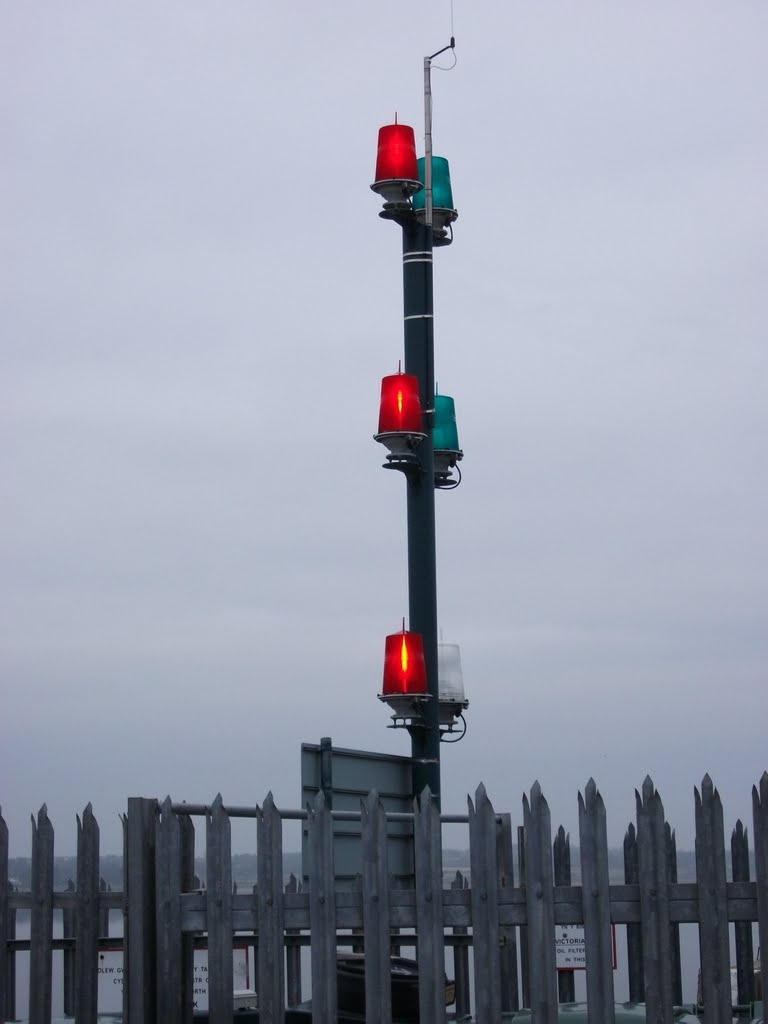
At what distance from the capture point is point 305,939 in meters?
11.4

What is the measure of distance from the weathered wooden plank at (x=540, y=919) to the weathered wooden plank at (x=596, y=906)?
195 mm

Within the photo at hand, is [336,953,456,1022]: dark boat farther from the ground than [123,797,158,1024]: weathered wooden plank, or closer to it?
closer to it

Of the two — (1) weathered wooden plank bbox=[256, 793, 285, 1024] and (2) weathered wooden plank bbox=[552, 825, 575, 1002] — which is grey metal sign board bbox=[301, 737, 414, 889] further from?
(2) weathered wooden plank bbox=[552, 825, 575, 1002]

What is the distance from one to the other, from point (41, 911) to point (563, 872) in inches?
143

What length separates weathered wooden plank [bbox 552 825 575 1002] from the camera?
10.3 metres

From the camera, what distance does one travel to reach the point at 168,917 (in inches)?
338

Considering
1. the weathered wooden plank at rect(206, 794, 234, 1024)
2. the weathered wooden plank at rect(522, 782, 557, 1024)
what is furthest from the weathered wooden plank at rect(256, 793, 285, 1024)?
the weathered wooden plank at rect(522, 782, 557, 1024)

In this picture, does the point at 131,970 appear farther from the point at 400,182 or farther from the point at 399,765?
the point at 400,182

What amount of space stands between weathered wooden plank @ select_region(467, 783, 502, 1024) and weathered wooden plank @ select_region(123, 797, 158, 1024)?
6.53 ft

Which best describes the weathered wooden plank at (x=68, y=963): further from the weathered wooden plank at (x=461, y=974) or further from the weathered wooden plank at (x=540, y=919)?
the weathered wooden plank at (x=540, y=919)

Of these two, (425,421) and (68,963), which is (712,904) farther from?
(68,963)

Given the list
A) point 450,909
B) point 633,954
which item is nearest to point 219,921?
point 450,909

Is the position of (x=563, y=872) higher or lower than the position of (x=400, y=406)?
lower

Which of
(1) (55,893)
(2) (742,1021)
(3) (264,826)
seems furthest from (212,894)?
(2) (742,1021)
